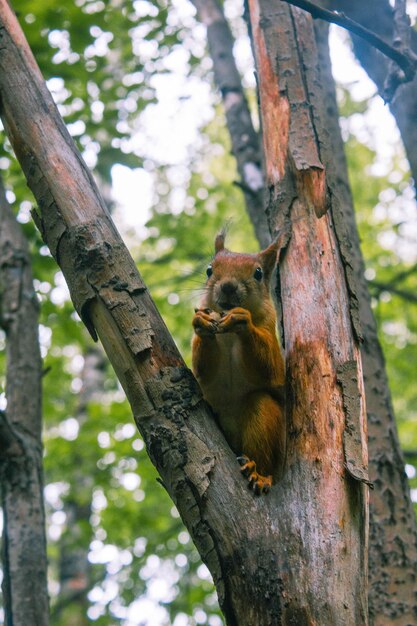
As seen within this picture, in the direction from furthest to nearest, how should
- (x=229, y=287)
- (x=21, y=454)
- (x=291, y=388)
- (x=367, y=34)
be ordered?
1. (x=21, y=454)
2. (x=229, y=287)
3. (x=367, y=34)
4. (x=291, y=388)

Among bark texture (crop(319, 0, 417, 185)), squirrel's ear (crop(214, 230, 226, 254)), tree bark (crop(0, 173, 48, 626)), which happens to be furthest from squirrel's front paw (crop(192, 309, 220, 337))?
bark texture (crop(319, 0, 417, 185))

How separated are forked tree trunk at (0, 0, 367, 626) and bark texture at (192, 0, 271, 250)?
5.85ft

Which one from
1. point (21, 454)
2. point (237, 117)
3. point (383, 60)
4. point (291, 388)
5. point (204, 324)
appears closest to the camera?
point (291, 388)

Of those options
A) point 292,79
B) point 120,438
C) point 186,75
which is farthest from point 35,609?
point 186,75

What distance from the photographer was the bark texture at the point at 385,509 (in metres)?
3.03

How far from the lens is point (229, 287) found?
10.4 ft

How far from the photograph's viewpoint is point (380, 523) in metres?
3.16

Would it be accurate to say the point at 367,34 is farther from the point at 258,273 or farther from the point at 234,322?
the point at 234,322

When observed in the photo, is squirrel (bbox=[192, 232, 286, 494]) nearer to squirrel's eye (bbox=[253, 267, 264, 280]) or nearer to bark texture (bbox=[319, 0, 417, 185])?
squirrel's eye (bbox=[253, 267, 264, 280])

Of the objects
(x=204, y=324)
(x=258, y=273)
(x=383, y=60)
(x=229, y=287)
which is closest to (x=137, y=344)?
(x=204, y=324)

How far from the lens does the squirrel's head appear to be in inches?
126

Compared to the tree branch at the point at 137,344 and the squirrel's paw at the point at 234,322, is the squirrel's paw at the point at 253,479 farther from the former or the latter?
the squirrel's paw at the point at 234,322

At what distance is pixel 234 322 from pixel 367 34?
1.31m

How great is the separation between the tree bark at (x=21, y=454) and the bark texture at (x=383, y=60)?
2241 mm
